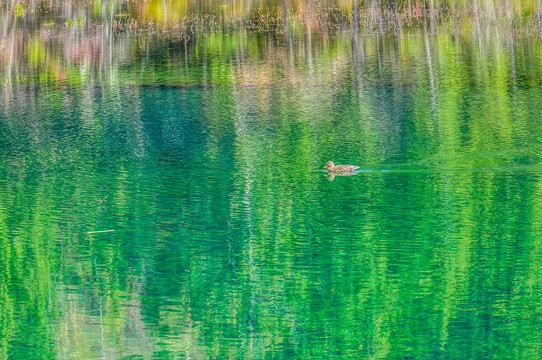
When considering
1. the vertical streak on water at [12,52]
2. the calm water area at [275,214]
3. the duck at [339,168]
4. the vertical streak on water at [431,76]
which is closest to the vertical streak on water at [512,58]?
the calm water area at [275,214]

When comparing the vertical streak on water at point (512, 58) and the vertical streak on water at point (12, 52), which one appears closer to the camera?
the vertical streak on water at point (512, 58)

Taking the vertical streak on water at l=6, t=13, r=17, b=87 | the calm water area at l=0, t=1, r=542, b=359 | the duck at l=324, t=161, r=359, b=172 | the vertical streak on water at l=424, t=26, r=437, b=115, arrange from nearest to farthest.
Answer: the calm water area at l=0, t=1, r=542, b=359
the duck at l=324, t=161, r=359, b=172
the vertical streak on water at l=424, t=26, r=437, b=115
the vertical streak on water at l=6, t=13, r=17, b=87

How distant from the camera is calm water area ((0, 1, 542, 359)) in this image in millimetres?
7602

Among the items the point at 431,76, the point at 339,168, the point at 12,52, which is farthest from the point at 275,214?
the point at 12,52

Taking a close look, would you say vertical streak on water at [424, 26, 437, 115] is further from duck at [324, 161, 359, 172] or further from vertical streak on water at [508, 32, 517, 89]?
duck at [324, 161, 359, 172]

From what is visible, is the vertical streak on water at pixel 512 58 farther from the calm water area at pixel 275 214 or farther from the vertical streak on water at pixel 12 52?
the vertical streak on water at pixel 12 52

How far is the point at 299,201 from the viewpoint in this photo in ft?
35.2

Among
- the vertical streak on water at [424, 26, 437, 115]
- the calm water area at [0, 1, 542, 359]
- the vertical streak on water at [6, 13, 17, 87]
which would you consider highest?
the vertical streak on water at [6, 13, 17, 87]

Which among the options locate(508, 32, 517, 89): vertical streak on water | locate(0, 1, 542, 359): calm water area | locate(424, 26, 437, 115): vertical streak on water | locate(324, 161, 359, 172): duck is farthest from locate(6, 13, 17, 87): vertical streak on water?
locate(324, 161, 359, 172): duck

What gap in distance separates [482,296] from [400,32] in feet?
55.6

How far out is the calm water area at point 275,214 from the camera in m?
7.60

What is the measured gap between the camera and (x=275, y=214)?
1036 centimetres

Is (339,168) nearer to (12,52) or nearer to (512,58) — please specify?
(512,58)

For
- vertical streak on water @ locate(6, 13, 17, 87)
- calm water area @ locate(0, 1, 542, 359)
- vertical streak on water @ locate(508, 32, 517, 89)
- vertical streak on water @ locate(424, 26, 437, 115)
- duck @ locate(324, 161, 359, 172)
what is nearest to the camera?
calm water area @ locate(0, 1, 542, 359)
